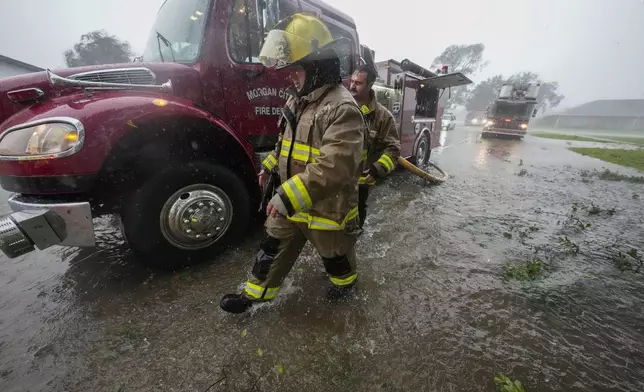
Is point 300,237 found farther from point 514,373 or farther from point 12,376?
point 12,376

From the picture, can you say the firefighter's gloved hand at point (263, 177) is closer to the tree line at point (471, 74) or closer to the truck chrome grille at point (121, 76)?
the truck chrome grille at point (121, 76)

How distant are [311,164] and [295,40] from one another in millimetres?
751

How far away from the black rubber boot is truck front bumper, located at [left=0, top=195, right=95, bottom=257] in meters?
0.99

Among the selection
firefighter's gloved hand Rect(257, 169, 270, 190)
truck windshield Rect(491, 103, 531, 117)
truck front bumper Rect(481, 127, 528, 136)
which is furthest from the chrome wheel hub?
truck windshield Rect(491, 103, 531, 117)

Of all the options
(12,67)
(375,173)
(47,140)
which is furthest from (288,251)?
(12,67)

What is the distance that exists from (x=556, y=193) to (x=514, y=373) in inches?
200

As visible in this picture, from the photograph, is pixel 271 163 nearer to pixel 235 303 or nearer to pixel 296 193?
pixel 296 193

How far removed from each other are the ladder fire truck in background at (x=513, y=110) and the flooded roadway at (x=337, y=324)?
15658mm

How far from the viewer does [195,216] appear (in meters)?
2.31

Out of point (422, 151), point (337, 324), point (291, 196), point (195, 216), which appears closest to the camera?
point (291, 196)

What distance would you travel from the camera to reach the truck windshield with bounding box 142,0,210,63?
8.43 feet

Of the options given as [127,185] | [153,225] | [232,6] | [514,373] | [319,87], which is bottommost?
[514,373]

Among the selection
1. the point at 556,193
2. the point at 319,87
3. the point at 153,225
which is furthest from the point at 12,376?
the point at 556,193

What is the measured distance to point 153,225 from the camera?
2170 millimetres
